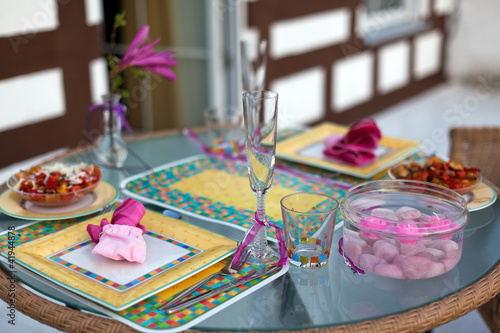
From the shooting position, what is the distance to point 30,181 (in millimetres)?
1391

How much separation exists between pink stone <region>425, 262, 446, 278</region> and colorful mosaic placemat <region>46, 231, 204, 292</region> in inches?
16.4

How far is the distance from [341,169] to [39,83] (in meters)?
1.96

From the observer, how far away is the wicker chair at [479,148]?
197cm

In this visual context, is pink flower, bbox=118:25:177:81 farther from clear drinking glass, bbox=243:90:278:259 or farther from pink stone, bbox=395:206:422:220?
pink stone, bbox=395:206:422:220

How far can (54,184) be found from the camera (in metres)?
1.37

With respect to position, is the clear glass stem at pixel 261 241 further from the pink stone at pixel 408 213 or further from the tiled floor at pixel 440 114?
the tiled floor at pixel 440 114

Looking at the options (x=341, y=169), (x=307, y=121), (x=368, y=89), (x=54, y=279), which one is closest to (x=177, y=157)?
(x=341, y=169)

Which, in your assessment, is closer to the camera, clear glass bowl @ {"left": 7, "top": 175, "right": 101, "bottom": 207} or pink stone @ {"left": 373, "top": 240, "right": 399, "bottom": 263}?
pink stone @ {"left": 373, "top": 240, "right": 399, "bottom": 263}

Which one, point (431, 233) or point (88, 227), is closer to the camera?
point (431, 233)

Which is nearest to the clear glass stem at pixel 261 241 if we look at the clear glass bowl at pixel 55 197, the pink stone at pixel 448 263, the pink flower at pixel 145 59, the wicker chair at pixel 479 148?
the pink stone at pixel 448 263

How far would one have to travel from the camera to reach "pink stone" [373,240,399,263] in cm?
108

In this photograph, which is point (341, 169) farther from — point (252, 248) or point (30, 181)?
point (30, 181)

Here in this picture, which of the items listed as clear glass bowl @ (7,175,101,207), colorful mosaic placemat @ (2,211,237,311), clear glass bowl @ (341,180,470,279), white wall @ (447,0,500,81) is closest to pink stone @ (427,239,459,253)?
clear glass bowl @ (341,180,470,279)

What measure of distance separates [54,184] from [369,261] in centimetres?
72
